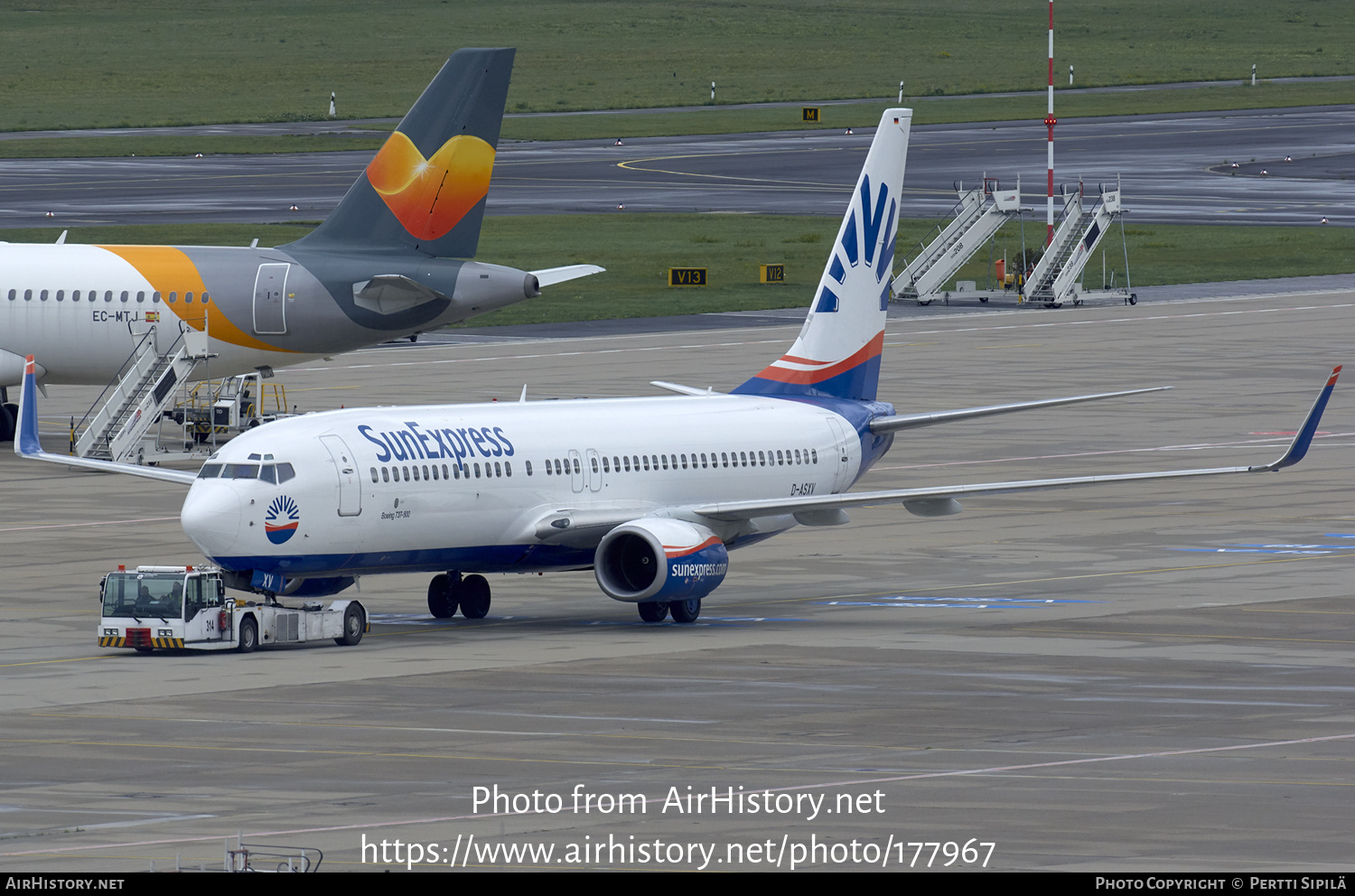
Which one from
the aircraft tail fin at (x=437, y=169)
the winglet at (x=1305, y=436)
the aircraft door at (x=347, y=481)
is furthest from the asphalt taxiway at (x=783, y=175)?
the winglet at (x=1305, y=436)

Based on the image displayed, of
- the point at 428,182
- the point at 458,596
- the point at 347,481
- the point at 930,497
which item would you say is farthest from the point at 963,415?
the point at 428,182

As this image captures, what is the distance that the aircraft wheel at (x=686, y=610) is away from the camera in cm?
4097

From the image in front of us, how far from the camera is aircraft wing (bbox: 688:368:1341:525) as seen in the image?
39812 millimetres

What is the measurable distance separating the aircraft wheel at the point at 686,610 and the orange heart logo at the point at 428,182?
25.3 metres

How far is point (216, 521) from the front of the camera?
123 ft

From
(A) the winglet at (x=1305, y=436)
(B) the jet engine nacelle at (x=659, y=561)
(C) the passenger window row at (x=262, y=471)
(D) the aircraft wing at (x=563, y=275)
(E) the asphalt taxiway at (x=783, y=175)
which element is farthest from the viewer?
(E) the asphalt taxiway at (x=783, y=175)

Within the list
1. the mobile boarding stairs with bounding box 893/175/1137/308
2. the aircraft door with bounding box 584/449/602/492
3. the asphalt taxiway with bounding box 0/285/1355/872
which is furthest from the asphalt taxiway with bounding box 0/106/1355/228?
the aircraft door with bounding box 584/449/602/492

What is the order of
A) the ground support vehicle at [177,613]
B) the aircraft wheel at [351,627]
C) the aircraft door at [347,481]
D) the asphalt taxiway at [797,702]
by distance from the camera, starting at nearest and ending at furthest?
the asphalt taxiway at [797,702], the ground support vehicle at [177,613], the aircraft door at [347,481], the aircraft wheel at [351,627]

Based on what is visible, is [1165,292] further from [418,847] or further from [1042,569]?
[418,847]

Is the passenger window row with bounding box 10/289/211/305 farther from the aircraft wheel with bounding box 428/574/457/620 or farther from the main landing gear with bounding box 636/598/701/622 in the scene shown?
the main landing gear with bounding box 636/598/701/622

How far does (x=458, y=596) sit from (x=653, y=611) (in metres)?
3.50

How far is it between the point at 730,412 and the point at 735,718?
14428mm

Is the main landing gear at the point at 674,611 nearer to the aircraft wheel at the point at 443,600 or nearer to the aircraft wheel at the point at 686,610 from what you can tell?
the aircraft wheel at the point at 686,610

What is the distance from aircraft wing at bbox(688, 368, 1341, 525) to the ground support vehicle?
8.27m
